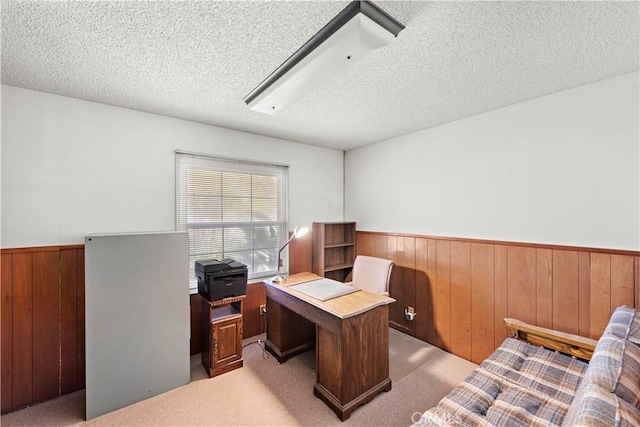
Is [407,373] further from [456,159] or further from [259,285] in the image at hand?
[456,159]

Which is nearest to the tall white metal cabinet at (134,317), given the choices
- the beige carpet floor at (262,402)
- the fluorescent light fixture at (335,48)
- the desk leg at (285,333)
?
the beige carpet floor at (262,402)

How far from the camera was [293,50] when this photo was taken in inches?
61.5

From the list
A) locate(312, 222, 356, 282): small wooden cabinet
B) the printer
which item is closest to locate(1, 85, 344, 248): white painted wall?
the printer

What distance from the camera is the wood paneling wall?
6.45 feet

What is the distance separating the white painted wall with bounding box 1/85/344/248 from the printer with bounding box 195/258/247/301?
2.03 ft

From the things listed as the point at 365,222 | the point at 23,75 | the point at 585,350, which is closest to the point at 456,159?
the point at 365,222

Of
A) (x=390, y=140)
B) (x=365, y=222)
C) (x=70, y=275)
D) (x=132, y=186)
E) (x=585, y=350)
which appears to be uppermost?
(x=390, y=140)

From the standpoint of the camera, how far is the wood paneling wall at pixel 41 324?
1.97m

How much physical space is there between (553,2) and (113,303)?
10.7 ft

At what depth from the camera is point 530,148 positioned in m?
2.29

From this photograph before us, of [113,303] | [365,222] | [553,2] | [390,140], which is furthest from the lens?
[365,222]

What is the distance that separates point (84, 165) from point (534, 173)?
388 cm

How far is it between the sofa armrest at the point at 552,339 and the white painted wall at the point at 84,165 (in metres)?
3.26

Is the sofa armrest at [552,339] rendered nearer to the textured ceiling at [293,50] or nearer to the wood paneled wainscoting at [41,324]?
the textured ceiling at [293,50]
